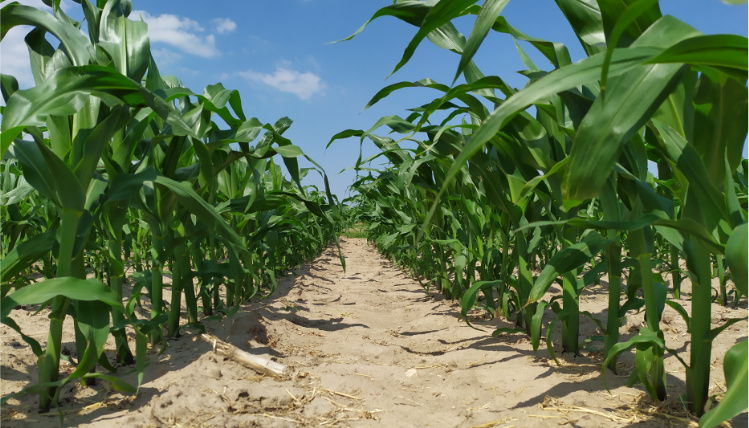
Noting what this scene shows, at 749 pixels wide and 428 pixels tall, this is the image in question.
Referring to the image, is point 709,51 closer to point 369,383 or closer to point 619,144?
point 619,144

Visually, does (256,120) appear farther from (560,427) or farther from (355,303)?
(355,303)

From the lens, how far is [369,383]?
1.73 m

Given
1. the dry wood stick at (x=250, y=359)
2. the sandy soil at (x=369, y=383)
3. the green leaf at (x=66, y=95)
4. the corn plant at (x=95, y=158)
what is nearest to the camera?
the green leaf at (x=66, y=95)

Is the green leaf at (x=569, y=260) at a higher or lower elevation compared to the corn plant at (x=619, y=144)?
lower

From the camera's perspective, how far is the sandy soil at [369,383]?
1.33m

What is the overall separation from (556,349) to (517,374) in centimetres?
33

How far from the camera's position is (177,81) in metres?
2.24

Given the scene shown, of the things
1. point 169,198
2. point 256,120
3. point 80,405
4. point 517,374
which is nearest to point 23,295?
point 80,405

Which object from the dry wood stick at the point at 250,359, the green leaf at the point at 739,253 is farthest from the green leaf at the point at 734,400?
the dry wood stick at the point at 250,359

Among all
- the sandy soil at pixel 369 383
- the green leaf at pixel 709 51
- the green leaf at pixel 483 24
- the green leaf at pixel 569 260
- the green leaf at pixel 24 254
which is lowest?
the sandy soil at pixel 369 383

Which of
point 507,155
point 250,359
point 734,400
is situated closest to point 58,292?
point 250,359

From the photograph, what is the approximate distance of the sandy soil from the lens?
1328 millimetres

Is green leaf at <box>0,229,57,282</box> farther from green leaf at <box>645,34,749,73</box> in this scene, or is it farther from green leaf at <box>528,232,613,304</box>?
green leaf at <box>645,34,749,73</box>

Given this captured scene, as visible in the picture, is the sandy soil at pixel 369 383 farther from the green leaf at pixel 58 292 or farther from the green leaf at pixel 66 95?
the green leaf at pixel 66 95
